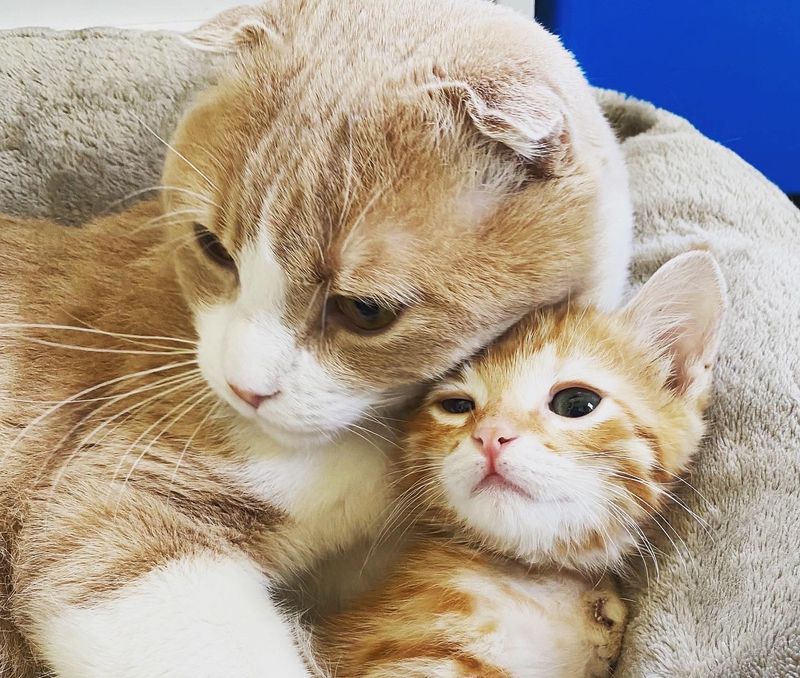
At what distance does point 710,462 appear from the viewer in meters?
0.97

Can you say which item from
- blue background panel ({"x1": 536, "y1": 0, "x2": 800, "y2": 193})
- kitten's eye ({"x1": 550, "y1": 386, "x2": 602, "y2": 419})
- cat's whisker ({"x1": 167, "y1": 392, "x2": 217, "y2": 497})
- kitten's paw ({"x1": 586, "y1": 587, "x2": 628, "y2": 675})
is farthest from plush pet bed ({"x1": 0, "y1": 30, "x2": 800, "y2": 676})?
cat's whisker ({"x1": 167, "y1": 392, "x2": 217, "y2": 497})

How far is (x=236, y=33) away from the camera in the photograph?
965 millimetres

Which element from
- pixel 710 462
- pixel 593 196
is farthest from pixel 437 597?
pixel 593 196

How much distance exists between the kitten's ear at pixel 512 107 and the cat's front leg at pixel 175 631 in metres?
0.53

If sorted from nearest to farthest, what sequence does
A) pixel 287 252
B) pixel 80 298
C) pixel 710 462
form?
pixel 287 252, pixel 710 462, pixel 80 298

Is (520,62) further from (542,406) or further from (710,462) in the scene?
(710,462)

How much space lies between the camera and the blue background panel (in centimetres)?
187

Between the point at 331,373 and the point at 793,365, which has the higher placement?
the point at 793,365

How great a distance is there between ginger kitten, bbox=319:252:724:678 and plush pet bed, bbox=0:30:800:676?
59mm

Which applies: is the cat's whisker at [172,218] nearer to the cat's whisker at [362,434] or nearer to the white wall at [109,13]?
the cat's whisker at [362,434]

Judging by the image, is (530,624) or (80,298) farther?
(80,298)

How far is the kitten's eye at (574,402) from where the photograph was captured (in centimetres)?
90

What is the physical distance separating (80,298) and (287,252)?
0.41m

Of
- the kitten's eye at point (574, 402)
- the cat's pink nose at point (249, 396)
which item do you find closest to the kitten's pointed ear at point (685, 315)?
the kitten's eye at point (574, 402)
